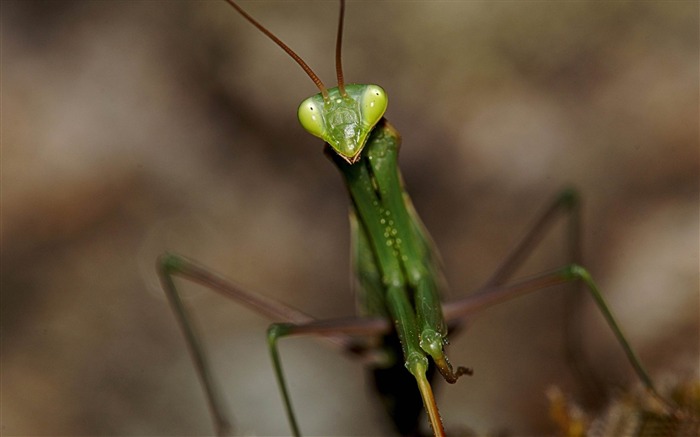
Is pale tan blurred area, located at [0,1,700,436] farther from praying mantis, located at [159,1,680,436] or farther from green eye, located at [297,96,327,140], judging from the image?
green eye, located at [297,96,327,140]

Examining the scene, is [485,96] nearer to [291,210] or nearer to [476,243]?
[476,243]

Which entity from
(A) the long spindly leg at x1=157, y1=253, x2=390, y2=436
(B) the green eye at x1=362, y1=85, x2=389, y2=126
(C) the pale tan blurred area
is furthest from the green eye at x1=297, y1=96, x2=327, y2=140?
(C) the pale tan blurred area

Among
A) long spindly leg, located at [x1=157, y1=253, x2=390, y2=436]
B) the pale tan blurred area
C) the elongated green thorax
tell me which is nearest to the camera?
the elongated green thorax

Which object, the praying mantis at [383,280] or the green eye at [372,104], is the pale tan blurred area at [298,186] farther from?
the green eye at [372,104]

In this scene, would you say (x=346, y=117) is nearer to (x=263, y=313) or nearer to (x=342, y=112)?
(x=342, y=112)

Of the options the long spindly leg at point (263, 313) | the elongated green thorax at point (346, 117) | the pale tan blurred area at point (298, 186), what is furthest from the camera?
the pale tan blurred area at point (298, 186)

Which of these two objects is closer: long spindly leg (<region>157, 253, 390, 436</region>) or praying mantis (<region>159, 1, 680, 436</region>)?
praying mantis (<region>159, 1, 680, 436</region>)

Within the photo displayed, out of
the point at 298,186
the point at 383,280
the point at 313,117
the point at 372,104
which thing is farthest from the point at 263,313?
the point at 298,186

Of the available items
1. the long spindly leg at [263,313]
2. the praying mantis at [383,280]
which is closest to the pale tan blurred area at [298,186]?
the long spindly leg at [263,313]

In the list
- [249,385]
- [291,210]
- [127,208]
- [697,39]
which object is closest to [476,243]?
[291,210]
